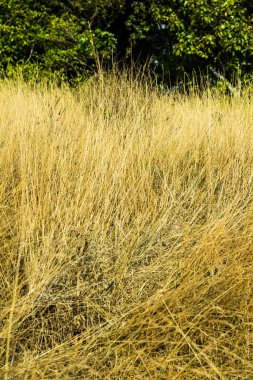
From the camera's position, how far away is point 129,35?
28.7 feet

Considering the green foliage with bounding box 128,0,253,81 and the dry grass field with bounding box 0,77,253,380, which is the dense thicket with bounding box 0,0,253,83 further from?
the dry grass field with bounding box 0,77,253,380

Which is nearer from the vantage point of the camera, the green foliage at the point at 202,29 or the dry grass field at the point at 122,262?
the dry grass field at the point at 122,262

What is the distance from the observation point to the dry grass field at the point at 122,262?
1.60 metres

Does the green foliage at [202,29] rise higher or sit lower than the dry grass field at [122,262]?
higher

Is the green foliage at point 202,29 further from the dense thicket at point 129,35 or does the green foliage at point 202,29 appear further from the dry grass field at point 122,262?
the dry grass field at point 122,262

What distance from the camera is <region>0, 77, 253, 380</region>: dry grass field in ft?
5.24

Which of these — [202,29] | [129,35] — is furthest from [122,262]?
[129,35]

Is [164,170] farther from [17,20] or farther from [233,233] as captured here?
[17,20]

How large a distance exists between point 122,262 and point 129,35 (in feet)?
24.3

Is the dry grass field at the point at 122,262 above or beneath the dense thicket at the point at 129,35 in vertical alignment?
beneath

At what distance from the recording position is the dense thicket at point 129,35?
7.34m

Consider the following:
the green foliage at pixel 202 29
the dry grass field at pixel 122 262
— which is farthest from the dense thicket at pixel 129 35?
the dry grass field at pixel 122 262

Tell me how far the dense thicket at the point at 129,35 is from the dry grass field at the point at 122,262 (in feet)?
15.1

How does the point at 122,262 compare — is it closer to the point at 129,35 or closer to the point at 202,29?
the point at 202,29
